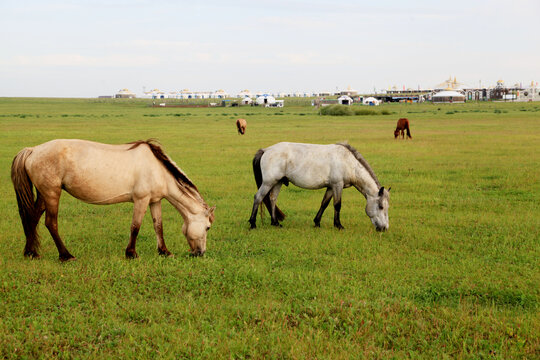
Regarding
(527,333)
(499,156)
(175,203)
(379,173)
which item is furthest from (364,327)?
(499,156)

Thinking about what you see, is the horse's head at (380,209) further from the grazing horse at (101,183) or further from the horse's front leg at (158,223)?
the horse's front leg at (158,223)

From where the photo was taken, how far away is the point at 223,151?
85.8 ft

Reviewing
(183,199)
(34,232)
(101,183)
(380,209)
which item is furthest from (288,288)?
(34,232)

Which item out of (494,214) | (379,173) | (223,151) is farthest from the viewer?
(223,151)

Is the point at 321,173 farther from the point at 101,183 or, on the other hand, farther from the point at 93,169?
the point at 93,169

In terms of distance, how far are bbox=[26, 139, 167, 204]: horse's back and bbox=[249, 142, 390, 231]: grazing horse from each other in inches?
127

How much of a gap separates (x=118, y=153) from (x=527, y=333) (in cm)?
626

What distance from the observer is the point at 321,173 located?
35.1 ft

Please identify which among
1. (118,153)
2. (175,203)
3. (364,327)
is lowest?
(364,327)

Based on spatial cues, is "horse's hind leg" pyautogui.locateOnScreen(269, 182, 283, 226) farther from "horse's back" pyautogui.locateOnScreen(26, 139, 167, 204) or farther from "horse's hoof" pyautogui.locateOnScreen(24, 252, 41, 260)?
"horse's hoof" pyautogui.locateOnScreen(24, 252, 41, 260)

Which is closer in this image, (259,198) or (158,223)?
(158,223)

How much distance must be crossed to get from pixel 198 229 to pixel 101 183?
1.71m

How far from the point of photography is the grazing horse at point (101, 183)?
7680 mm

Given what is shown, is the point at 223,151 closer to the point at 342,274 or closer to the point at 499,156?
the point at 499,156
